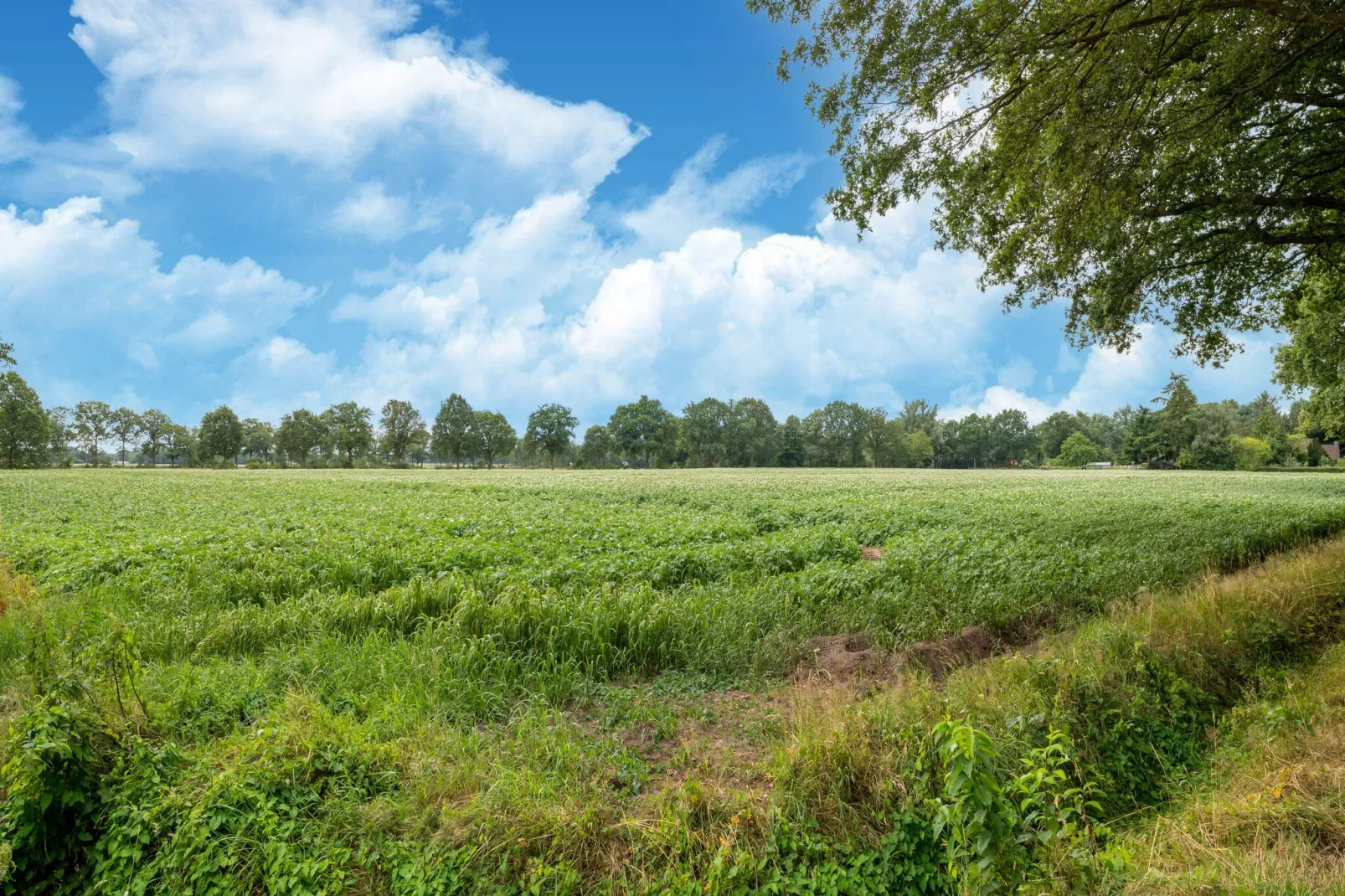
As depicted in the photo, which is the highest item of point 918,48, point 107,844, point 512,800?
point 918,48

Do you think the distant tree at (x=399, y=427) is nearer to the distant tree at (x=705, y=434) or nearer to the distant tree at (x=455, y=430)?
the distant tree at (x=455, y=430)

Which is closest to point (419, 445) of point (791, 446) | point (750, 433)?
point (750, 433)

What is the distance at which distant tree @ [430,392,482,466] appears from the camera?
378 ft

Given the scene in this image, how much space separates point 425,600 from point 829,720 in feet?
20.3

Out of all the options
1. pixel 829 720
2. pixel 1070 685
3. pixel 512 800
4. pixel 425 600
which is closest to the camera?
pixel 512 800

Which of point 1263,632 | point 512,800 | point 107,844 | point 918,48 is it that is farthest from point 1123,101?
point 107,844

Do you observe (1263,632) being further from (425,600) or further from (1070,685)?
(425,600)

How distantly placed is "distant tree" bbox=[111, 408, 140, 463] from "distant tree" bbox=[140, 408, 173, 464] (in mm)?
942

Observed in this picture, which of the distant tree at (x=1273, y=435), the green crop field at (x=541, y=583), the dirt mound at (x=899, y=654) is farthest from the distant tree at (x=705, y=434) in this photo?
the dirt mound at (x=899, y=654)

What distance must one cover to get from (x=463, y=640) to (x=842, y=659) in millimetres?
4715

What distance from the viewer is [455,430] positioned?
379ft

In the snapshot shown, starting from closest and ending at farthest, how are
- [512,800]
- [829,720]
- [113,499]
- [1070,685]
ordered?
[512,800] → [829,720] → [1070,685] → [113,499]

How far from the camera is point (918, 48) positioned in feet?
28.8

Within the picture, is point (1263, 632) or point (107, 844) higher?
point (1263, 632)
